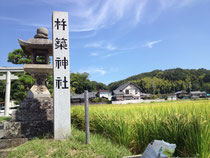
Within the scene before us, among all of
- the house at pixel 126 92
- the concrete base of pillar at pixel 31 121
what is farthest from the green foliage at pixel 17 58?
the house at pixel 126 92

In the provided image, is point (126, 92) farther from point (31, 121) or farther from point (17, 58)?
point (31, 121)

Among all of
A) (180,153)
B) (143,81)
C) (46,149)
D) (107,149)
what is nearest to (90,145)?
(107,149)

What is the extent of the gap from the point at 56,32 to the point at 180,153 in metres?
4.64

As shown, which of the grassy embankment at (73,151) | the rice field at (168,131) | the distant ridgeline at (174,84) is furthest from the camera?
the distant ridgeline at (174,84)

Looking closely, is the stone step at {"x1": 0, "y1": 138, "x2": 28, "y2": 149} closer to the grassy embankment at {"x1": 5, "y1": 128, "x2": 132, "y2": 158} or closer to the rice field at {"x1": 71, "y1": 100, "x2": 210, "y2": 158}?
the grassy embankment at {"x1": 5, "y1": 128, "x2": 132, "y2": 158}

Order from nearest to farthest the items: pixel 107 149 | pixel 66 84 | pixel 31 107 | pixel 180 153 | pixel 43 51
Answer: pixel 180 153 → pixel 107 149 → pixel 66 84 → pixel 31 107 → pixel 43 51

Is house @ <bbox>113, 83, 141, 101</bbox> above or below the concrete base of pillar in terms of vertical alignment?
above

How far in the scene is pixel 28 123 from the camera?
5.19 m

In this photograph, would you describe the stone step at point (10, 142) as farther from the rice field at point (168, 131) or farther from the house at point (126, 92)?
the house at point (126, 92)

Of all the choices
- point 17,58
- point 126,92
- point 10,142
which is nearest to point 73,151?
point 10,142

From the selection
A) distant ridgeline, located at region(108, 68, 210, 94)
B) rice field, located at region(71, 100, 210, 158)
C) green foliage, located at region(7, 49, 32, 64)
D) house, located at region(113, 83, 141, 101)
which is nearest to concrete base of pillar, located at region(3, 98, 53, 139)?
rice field, located at region(71, 100, 210, 158)

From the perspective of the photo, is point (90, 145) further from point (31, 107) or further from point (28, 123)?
point (31, 107)

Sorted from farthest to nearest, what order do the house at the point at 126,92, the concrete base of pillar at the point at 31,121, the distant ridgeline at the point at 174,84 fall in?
the distant ridgeline at the point at 174,84 < the house at the point at 126,92 < the concrete base of pillar at the point at 31,121

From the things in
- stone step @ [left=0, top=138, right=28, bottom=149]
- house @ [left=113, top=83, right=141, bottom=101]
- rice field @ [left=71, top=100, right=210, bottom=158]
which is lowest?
stone step @ [left=0, top=138, right=28, bottom=149]
